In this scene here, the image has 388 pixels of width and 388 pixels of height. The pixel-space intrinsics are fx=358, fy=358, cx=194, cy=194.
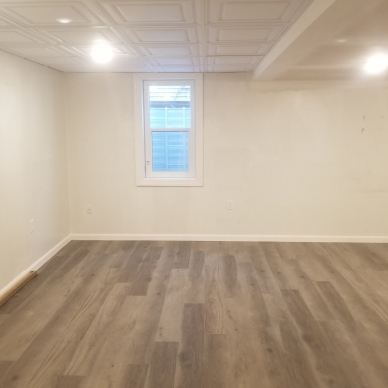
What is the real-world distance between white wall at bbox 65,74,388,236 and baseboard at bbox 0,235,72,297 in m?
0.29

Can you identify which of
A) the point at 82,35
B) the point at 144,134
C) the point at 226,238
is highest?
the point at 82,35

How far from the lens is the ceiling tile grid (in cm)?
200

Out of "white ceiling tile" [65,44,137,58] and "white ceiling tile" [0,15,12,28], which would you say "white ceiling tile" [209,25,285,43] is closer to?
"white ceiling tile" [65,44,137,58]

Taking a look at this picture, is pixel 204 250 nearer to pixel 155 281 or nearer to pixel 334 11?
pixel 155 281

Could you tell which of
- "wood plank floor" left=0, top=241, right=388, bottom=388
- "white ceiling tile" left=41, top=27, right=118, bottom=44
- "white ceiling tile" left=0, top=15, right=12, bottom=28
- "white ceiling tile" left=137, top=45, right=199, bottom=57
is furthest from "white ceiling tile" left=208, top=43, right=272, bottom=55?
"wood plank floor" left=0, top=241, right=388, bottom=388

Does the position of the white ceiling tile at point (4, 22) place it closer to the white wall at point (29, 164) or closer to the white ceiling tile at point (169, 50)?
the white wall at point (29, 164)

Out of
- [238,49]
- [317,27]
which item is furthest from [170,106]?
[317,27]

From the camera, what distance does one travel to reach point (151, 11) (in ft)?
6.81

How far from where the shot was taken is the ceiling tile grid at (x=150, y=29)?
1998mm

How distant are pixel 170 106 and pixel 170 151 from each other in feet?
1.83

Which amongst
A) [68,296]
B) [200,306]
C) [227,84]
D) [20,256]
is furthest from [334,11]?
[20,256]

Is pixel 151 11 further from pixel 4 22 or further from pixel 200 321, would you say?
pixel 200 321

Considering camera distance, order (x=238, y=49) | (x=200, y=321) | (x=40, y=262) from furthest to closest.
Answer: (x=40, y=262) → (x=238, y=49) → (x=200, y=321)

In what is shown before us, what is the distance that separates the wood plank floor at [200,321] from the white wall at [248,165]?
1.71ft
